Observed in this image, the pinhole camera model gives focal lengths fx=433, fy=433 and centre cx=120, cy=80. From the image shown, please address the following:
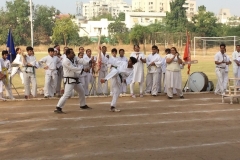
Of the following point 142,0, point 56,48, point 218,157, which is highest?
point 142,0

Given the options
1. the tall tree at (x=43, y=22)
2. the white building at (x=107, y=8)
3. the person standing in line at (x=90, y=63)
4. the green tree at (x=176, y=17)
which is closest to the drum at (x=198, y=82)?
the person standing in line at (x=90, y=63)

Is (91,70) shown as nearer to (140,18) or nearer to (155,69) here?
(155,69)

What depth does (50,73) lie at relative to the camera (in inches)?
556

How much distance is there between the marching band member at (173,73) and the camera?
13891 millimetres

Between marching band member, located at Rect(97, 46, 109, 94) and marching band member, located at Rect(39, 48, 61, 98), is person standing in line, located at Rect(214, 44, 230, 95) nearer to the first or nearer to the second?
marching band member, located at Rect(97, 46, 109, 94)

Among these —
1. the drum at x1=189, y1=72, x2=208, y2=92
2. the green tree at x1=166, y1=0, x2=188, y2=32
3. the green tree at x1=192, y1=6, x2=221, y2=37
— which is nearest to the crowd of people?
the drum at x1=189, y1=72, x2=208, y2=92

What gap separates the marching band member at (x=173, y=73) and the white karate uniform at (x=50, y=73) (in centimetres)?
364

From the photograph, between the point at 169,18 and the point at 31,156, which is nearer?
the point at 31,156

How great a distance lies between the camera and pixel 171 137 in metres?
8.58

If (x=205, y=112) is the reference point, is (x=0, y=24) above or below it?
above

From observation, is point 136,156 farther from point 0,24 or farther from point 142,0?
point 142,0

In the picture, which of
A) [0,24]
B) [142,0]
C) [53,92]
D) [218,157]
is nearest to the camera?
[218,157]

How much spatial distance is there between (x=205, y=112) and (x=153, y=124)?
2217 millimetres

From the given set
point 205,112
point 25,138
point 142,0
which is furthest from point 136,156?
point 142,0
